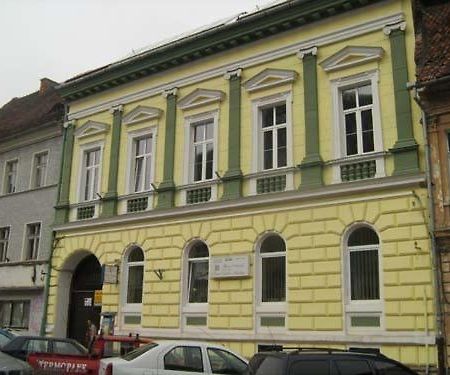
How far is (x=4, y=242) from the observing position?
24.5m

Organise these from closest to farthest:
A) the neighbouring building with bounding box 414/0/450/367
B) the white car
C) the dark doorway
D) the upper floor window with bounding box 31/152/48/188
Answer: the white car
the neighbouring building with bounding box 414/0/450/367
the dark doorway
the upper floor window with bounding box 31/152/48/188

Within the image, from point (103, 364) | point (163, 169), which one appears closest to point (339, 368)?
point (103, 364)

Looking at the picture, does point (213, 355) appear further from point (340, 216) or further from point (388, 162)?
point (388, 162)

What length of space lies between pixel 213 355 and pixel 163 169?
9156 mm

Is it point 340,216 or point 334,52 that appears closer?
point 340,216

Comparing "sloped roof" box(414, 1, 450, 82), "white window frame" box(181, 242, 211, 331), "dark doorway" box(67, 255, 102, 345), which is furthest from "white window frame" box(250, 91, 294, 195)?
"dark doorway" box(67, 255, 102, 345)

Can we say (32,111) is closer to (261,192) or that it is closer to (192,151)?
(192,151)

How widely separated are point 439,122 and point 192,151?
794cm

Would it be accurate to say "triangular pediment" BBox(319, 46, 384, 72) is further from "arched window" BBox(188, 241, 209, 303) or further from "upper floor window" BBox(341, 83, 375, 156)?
"arched window" BBox(188, 241, 209, 303)

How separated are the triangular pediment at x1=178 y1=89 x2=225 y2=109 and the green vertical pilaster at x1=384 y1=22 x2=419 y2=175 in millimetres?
5521

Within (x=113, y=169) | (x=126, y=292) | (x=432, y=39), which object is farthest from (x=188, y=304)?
(x=432, y=39)

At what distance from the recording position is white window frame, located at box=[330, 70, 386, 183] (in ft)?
49.0

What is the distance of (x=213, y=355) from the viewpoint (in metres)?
10.9

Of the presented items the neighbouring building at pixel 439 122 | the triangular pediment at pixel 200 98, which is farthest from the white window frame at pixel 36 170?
the neighbouring building at pixel 439 122
